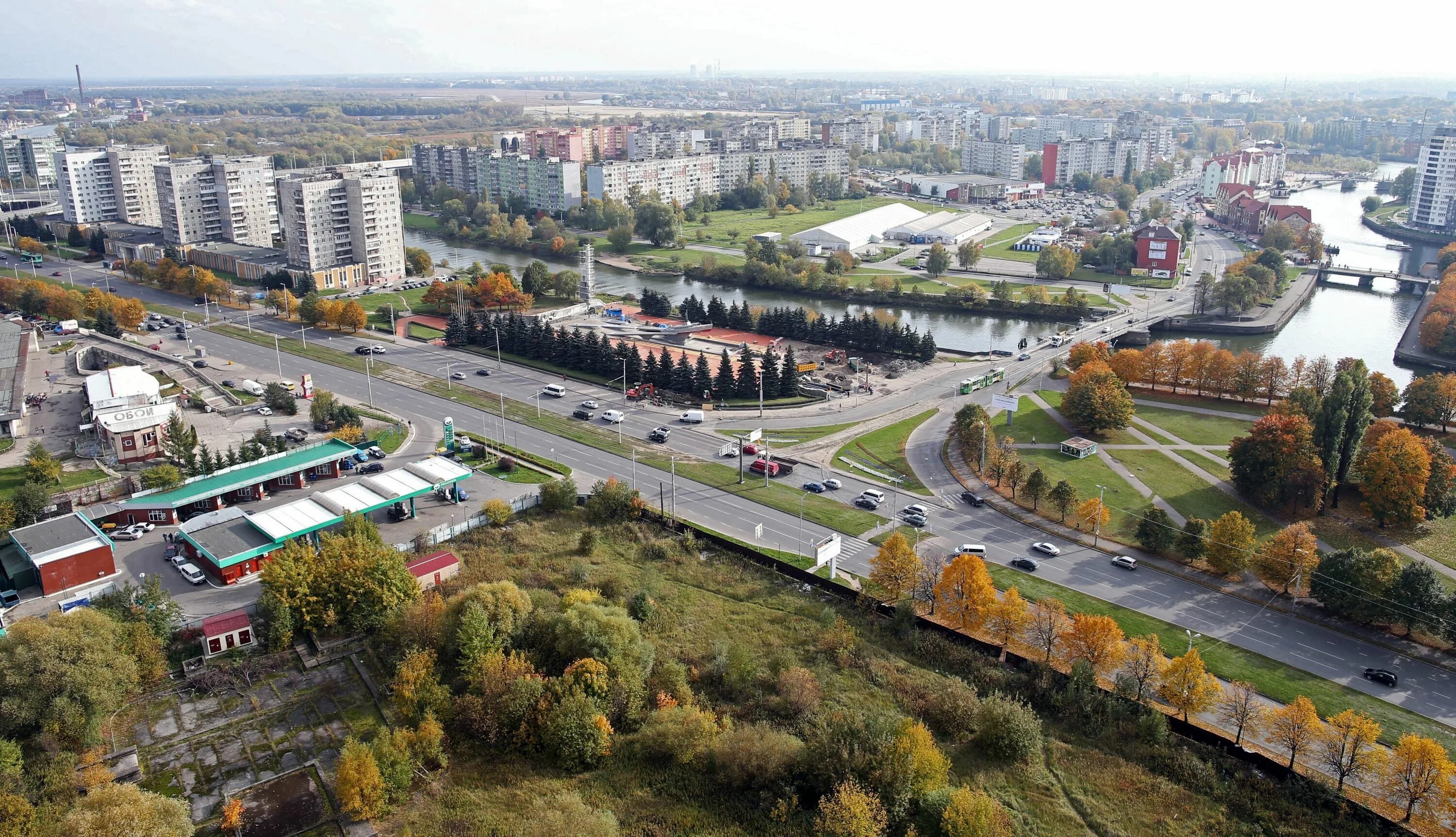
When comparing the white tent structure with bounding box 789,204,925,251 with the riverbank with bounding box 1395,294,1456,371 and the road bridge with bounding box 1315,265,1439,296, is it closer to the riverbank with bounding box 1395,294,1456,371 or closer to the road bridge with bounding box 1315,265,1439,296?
the road bridge with bounding box 1315,265,1439,296

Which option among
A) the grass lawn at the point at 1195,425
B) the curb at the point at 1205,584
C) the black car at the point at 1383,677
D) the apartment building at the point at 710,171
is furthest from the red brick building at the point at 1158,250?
the black car at the point at 1383,677

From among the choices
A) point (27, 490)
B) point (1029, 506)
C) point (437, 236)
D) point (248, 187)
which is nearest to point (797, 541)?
point (1029, 506)

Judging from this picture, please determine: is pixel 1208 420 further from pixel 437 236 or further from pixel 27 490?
pixel 437 236

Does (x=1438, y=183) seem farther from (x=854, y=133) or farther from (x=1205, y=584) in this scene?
(x=1205, y=584)

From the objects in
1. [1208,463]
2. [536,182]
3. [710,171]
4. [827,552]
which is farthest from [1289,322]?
[536,182]

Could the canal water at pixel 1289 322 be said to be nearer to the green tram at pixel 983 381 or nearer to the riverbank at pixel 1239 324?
the riverbank at pixel 1239 324

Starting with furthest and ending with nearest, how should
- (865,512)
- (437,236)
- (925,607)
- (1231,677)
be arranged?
(437,236) → (865,512) → (925,607) → (1231,677)
